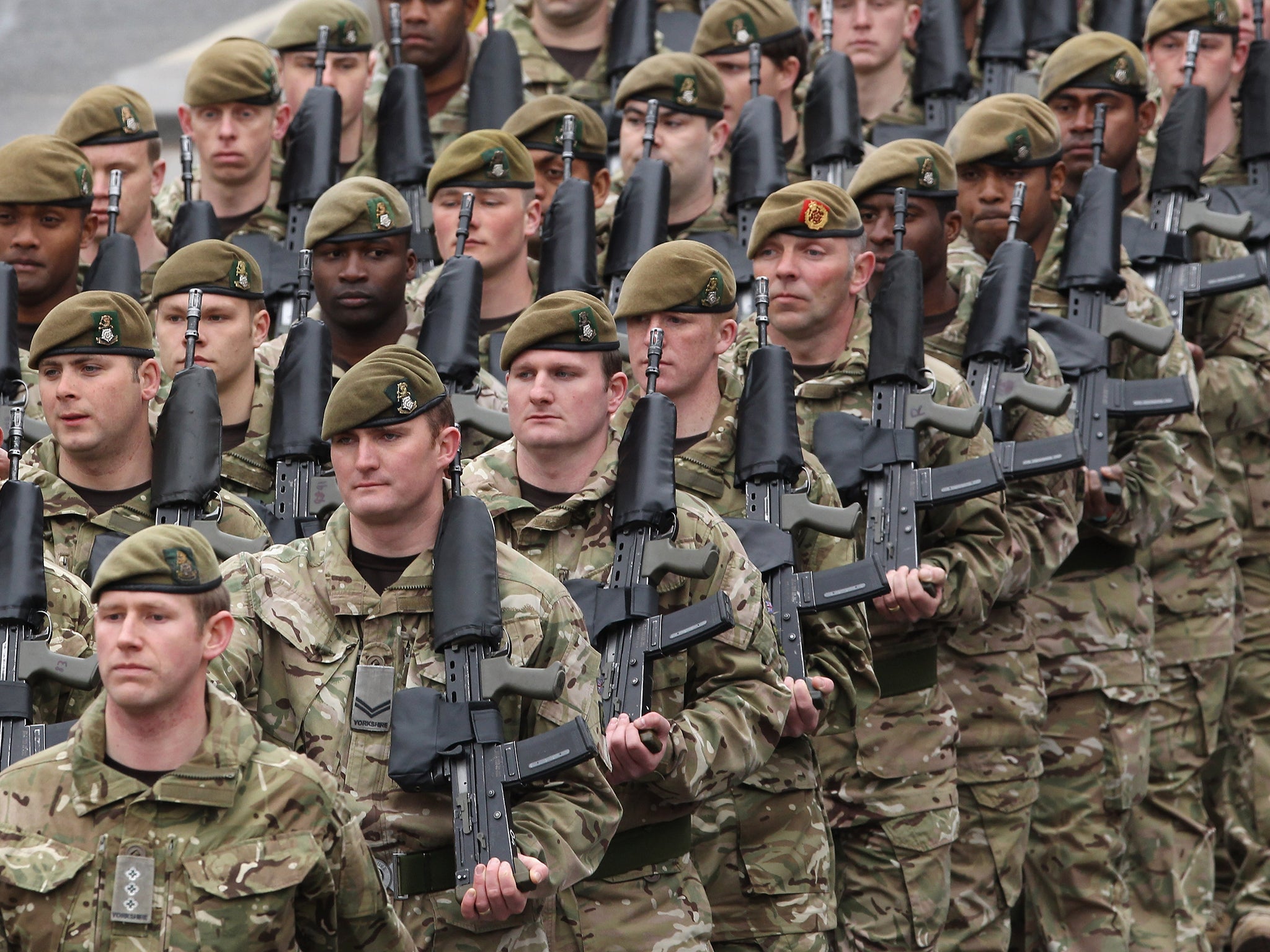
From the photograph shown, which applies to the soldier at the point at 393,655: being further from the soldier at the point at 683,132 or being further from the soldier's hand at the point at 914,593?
the soldier at the point at 683,132

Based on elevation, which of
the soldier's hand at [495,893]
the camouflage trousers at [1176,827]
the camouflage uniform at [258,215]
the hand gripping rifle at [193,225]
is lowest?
the camouflage trousers at [1176,827]

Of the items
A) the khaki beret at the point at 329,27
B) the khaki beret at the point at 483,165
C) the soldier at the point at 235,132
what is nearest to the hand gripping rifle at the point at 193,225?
the soldier at the point at 235,132

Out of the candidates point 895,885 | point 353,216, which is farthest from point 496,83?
point 895,885

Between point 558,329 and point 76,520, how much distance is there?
1.52 metres

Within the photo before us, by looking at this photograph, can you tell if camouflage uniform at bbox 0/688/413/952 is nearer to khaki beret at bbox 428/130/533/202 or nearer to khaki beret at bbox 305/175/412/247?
khaki beret at bbox 305/175/412/247

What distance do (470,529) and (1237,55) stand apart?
5780 mm

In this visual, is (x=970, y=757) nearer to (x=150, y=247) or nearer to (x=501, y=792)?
(x=501, y=792)

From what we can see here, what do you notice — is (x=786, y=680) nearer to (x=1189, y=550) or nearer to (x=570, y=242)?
(x=570, y=242)

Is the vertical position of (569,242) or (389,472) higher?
(389,472)

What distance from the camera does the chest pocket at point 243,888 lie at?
459 cm

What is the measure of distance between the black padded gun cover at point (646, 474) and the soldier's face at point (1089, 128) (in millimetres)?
3761

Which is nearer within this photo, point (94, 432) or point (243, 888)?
point (243, 888)

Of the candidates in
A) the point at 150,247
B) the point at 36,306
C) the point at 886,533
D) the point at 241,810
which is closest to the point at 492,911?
the point at 241,810

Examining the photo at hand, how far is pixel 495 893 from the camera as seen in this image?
5031 millimetres
